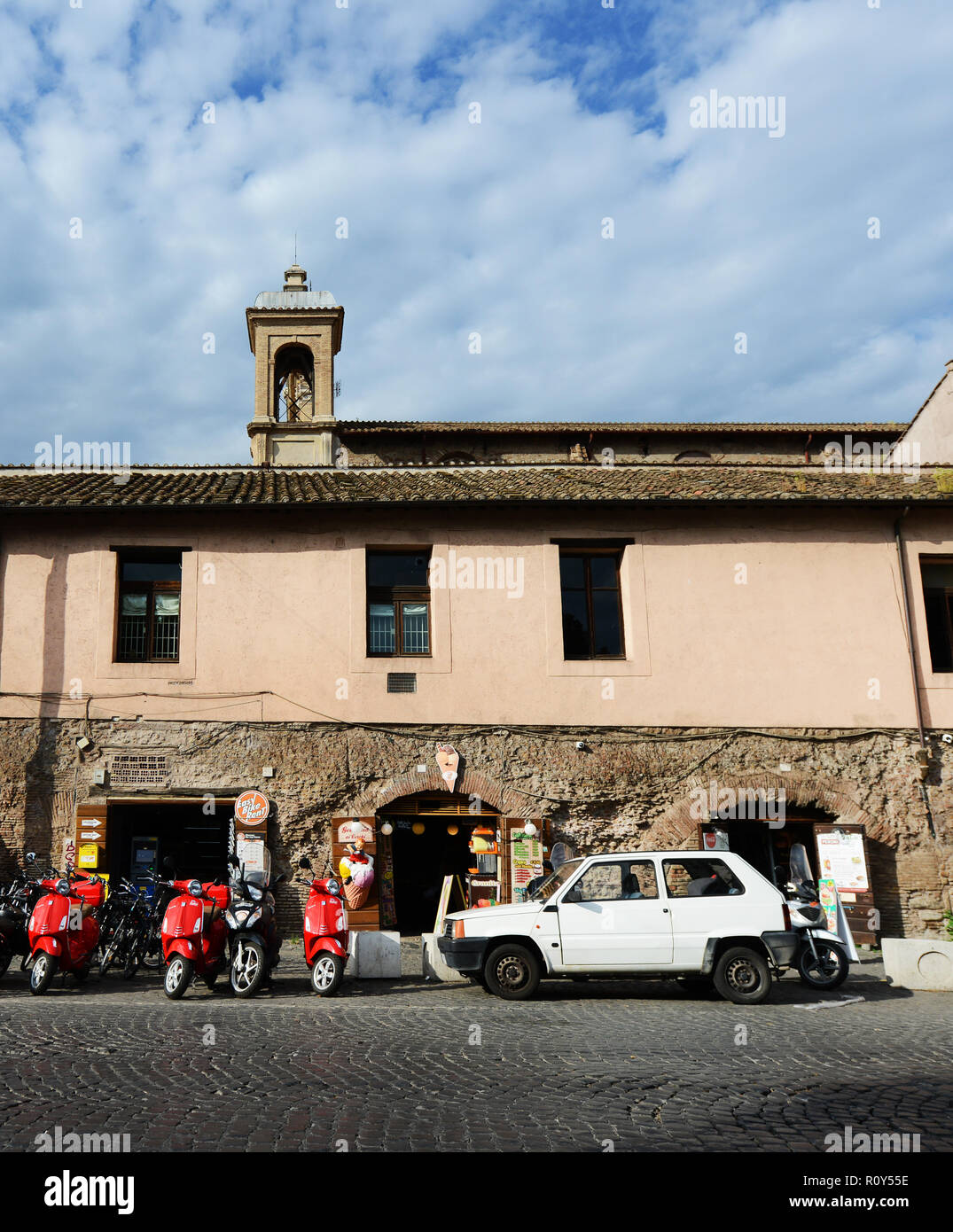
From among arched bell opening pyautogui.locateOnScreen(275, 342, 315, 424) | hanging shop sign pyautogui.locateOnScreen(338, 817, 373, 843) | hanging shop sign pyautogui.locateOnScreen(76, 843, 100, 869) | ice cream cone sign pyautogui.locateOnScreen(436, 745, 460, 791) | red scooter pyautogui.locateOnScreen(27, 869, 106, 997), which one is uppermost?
arched bell opening pyautogui.locateOnScreen(275, 342, 315, 424)

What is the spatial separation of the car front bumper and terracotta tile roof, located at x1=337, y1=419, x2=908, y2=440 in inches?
807

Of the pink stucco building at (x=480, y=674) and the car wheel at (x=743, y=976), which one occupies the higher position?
the pink stucco building at (x=480, y=674)

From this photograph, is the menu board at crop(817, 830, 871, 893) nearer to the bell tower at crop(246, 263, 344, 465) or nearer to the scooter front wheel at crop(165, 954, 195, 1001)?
the scooter front wheel at crop(165, 954, 195, 1001)

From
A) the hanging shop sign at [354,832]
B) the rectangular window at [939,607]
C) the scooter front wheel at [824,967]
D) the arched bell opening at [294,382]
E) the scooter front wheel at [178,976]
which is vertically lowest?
the scooter front wheel at [824,967]

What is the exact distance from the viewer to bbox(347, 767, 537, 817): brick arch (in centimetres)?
1462

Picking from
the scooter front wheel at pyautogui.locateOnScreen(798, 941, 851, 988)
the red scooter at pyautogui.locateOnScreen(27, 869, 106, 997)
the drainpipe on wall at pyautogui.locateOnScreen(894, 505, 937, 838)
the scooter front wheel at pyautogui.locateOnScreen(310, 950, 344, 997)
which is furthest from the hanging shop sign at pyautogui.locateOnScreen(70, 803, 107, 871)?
the drainpipe on wall at pyautogui.locateOnScreen(894, 505, 937, 838)

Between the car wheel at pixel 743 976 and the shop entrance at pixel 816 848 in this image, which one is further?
the shop entrance at pixel 816 848

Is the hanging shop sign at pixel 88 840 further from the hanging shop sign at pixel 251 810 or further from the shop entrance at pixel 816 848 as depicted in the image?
Answer: the shop entrance at pixel 816 848

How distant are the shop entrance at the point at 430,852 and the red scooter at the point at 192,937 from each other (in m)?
4.57

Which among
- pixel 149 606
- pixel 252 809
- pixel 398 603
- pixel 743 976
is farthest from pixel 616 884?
pixel 149 606

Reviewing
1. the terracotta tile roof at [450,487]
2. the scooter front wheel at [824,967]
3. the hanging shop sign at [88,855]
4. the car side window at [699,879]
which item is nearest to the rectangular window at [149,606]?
the terracotta tile roof at [450,487]

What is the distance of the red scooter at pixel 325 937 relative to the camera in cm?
1010

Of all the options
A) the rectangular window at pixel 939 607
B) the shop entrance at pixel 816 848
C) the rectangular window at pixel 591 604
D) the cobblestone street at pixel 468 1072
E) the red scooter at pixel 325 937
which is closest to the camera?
the cobblestone street at pixel 468 1072

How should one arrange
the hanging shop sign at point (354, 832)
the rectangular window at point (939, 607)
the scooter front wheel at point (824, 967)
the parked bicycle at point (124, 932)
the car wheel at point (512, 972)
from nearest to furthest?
the car wheel at point (512, 972), the scooter front wheel at point (824, 967), the parked bicycle at point (124, 932), the hanging shop sign at point (354, 832), the rectangular window at point (939, 607)
